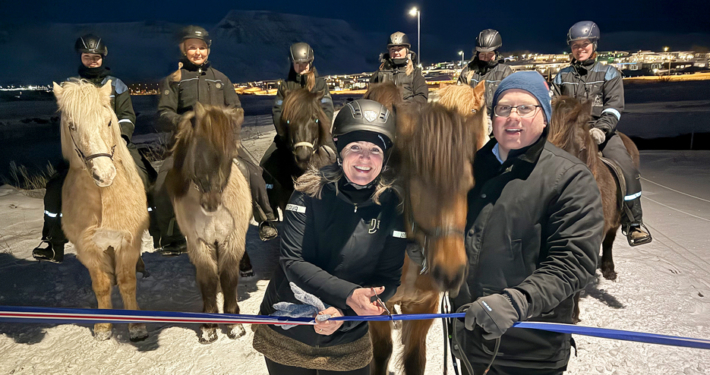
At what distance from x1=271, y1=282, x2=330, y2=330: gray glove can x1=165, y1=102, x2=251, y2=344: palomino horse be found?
6.02 ft

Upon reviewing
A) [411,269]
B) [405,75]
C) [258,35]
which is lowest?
[411,269]

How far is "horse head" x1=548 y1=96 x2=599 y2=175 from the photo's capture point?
3.59 m

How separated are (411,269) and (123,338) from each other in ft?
9.83

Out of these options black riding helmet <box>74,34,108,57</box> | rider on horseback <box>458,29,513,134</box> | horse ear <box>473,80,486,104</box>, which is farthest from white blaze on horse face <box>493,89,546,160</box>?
black riding helmet <box>74,34,108,57</box>

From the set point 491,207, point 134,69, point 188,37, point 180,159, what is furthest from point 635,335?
point 134,69

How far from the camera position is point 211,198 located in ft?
11.3

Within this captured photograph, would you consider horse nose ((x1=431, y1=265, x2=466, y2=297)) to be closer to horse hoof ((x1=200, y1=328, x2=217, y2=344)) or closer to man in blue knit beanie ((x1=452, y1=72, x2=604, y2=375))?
man in blue knit beanie ((x1=452, y1=72, x2=604, y2=375))

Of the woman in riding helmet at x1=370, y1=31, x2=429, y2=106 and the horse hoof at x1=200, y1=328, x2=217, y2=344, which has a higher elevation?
the woman in riding helmet at x1=370, y1=31, x2=429, y2=106

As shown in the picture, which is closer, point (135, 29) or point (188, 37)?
point (188, 37)

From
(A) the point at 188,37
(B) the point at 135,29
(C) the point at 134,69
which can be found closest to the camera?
(A) the point at 188,37

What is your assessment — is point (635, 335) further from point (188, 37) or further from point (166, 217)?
point (188, 37)

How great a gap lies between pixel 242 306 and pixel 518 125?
387 cm

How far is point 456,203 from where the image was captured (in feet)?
6.20

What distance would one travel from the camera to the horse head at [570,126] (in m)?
3.59
